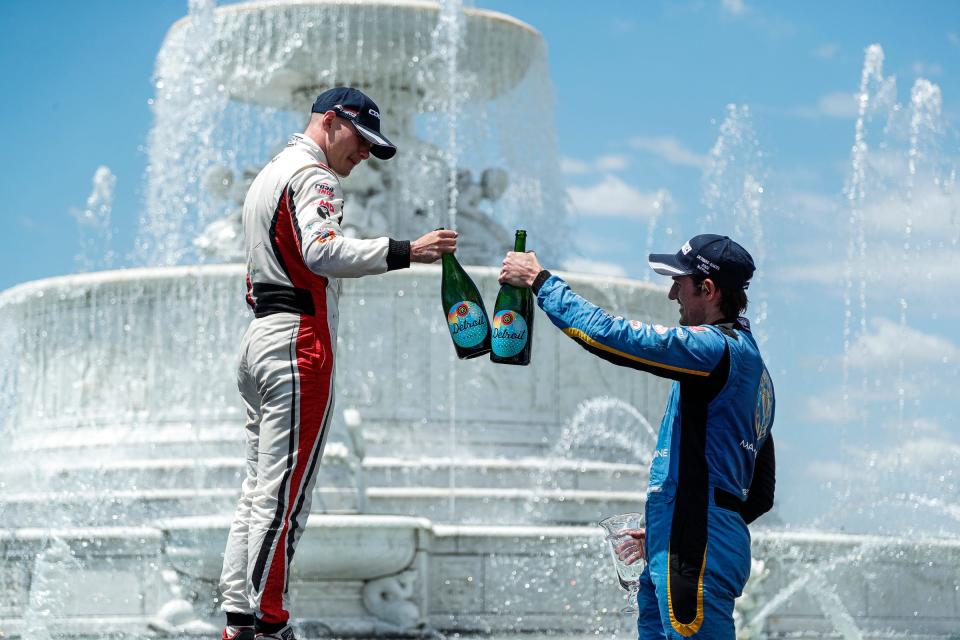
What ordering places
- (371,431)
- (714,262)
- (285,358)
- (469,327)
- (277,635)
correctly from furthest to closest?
(371,431) → (469,327) → (285,358) → (277,635) → (714,262)

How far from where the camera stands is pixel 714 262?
3.26 m

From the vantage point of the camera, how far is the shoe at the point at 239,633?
3.42 metres

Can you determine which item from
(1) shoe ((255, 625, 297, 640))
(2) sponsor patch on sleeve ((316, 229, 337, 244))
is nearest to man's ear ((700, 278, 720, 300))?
(2) sponsor patch on sleeve ((316, 229, 337, 244))

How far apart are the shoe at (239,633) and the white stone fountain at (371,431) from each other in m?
3.40

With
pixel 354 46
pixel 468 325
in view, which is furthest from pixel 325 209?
pixel 354 46

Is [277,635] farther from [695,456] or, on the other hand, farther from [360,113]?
[360,113]

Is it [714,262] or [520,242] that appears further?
[520,242]

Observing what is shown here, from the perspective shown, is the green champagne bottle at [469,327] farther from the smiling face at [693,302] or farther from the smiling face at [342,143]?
the smiling face at [693,302]

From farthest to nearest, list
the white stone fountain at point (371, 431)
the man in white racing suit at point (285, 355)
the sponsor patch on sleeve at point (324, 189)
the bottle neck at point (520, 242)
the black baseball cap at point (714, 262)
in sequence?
1. the white stone fountain at point (371, 431)
2. the bottle neck at point (520, 242)
3. the sponsor patch on sleeve at point (324, 189)
4. the man in white racing suit at point (285, 355)
5. the black baseball cap at point (714, 262)

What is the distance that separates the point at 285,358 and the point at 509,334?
57 centimetres

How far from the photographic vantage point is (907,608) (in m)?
8.23

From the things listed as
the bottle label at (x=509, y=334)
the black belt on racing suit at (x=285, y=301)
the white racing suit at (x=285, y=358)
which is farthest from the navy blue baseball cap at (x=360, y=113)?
the bottle label at (x=509, y=334)

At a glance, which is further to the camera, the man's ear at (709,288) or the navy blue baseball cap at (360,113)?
the navy blue baseball cap at (360,113)

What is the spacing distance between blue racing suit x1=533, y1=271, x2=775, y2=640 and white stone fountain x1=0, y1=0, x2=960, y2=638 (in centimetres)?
394
